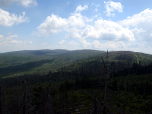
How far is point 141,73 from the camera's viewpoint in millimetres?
128750

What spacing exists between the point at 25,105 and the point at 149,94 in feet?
287

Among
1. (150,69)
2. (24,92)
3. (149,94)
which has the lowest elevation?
(149,94)

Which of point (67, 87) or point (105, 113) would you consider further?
point (67, 87)

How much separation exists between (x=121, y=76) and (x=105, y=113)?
137 meters

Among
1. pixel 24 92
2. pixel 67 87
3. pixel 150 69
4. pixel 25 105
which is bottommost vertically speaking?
pixel 67 87

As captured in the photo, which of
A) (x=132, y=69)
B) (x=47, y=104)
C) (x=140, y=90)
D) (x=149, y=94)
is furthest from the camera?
(x=132, y=69)

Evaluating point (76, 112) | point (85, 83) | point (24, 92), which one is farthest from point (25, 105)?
point (85, 83)

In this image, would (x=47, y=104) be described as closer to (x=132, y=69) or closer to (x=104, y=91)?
(x=104, y=91)

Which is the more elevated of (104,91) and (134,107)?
(104,91)

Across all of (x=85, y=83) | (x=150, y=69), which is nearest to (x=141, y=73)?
(x=150, y=69)

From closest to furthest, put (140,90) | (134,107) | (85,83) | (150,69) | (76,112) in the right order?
(76,112), (134,107), (140,90), (85,83), (150,69)

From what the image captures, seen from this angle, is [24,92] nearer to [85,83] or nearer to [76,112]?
[76,112]

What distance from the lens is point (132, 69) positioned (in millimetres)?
138000

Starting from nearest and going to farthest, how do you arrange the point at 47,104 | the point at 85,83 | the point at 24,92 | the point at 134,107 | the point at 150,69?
the point at 24,92
the point at 47,104
the point at 134,107
the point at 85,83
the point at 150,69
